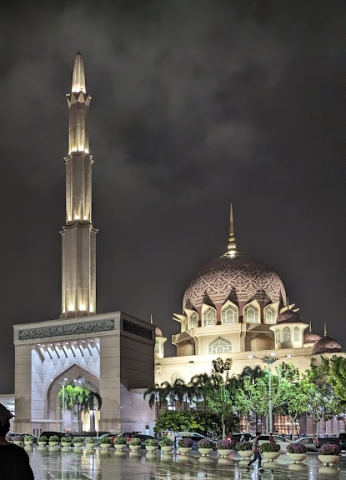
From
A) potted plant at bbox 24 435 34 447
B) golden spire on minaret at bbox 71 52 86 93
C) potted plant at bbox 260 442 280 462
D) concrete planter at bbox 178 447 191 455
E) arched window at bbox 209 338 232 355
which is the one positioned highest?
golden spire on minaret at bbox 71 52 86 93

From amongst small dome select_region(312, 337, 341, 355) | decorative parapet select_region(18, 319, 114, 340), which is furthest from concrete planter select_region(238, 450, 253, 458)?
small dome select_region(312, 337, 341, 355)

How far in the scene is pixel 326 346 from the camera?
176 feet

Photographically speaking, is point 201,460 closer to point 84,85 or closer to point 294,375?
point 294,375

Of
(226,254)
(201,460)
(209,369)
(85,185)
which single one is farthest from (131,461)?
(226,254)

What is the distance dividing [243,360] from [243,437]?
59.3ft

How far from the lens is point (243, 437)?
3975 centimetres

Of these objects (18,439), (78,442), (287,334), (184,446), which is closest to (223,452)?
(184,446)

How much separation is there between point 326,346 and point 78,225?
22642mm

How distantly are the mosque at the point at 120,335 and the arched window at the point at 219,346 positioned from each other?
0.09 meters

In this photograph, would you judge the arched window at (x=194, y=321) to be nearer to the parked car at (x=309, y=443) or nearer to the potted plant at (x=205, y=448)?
the parked car at (x=309, y=443)

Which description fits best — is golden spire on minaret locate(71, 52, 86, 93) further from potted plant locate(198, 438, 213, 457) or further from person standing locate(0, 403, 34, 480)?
person standing locate(0, 403, 34, 480)

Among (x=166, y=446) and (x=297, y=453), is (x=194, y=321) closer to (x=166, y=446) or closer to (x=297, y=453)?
(x=166, y=446)

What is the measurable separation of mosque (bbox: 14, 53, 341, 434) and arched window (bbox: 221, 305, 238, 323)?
0.09 metres

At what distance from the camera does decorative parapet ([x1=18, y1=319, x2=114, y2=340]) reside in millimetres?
→ 52562
